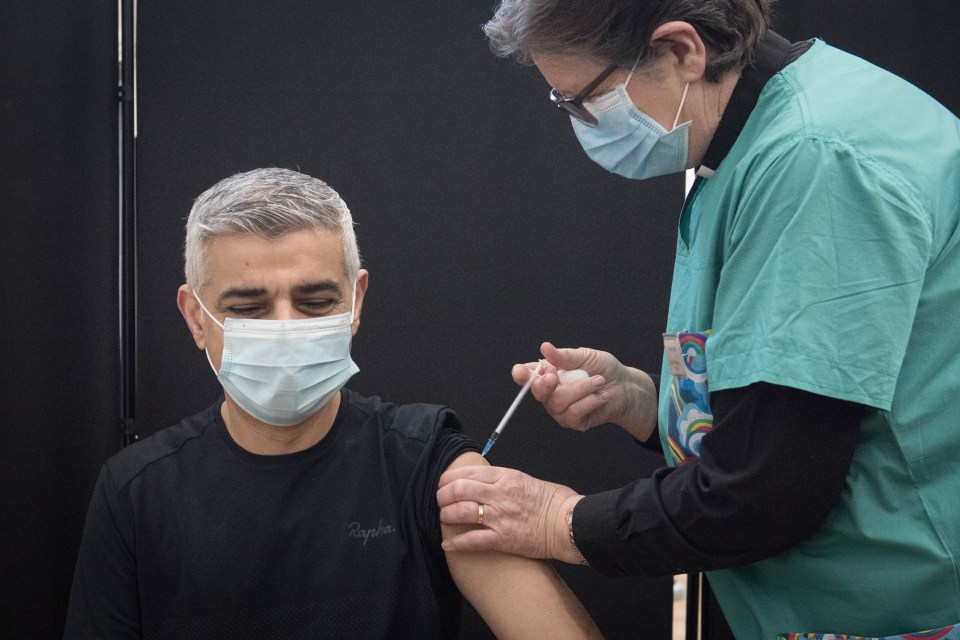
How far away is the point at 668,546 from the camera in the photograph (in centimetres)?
125

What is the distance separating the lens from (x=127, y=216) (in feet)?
8.25

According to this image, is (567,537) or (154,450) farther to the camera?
(154,450)

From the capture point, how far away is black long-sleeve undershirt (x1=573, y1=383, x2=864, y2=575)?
3.73ft

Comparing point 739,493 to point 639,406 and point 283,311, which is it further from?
point 283,311

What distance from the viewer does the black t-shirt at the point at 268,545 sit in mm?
1651

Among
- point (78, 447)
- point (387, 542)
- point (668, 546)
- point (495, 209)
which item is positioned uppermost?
point (495, 209)

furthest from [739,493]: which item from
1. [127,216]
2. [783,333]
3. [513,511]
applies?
[127,216]

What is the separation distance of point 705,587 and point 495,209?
3.87ft

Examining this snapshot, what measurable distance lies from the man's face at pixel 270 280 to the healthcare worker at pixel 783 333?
0.48 m

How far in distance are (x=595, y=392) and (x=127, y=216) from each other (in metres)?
1.43

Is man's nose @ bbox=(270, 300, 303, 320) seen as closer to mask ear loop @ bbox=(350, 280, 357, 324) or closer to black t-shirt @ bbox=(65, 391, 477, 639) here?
mask ear loop @ bbox=(350, 280, 357, 324)

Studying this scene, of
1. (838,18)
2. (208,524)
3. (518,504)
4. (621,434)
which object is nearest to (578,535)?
(518,504)

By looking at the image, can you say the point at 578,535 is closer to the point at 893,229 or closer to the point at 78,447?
the point at 893,229

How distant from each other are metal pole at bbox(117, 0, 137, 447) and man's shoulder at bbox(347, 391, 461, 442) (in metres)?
0.96
